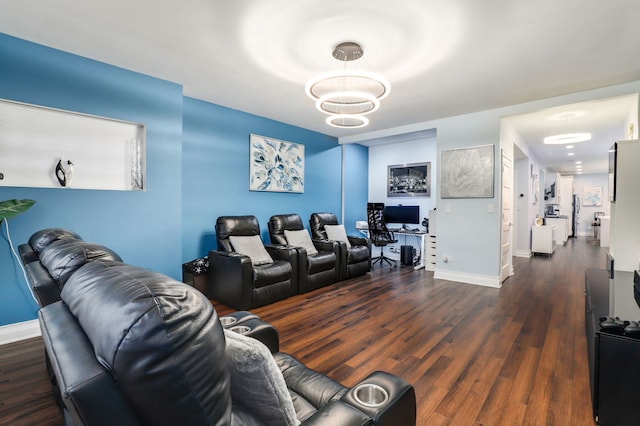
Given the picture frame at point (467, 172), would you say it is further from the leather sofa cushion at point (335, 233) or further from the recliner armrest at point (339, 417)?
the recliner armrest at point (339, 417)

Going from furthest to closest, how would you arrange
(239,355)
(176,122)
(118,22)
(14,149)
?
(176,122) < (14,149) < (118,22) < (239,355)

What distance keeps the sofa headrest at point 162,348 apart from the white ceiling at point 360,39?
2.24m

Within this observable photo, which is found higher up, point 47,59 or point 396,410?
point 47,59

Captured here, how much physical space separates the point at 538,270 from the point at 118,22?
23.0 feet

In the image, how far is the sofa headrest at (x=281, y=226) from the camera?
15.0 feet

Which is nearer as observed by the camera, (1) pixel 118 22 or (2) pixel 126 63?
(1) pixel 118 22

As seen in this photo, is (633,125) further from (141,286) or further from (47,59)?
(47,59)

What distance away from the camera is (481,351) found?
2461 mm

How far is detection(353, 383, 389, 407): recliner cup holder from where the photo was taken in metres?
0.96

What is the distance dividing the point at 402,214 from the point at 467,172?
185 cm

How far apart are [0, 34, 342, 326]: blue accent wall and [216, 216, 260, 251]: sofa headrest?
0.31 metres

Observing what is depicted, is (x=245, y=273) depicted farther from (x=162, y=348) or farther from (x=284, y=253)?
(x=162, y=348)

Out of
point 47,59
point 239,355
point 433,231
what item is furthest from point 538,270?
point 47,59

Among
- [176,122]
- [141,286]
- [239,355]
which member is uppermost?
[176,122]
